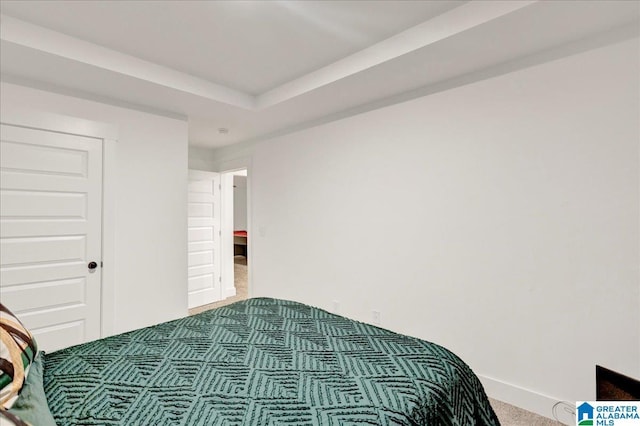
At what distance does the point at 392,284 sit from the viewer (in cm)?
302

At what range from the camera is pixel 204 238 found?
16.1ft

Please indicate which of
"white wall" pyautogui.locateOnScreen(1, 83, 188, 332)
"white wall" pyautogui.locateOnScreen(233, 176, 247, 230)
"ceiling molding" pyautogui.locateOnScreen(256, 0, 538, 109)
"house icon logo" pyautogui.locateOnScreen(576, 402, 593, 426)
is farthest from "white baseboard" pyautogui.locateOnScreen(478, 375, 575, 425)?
"white wall" pyautogui.locateOnScreen(233, 176, 247, 230)

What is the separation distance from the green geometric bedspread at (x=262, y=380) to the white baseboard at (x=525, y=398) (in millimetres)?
1065

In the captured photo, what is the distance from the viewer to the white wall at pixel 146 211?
301 cm

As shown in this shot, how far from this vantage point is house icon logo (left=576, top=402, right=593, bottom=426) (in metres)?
1.61

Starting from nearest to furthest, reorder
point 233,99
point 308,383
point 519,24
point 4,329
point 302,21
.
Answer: point 4,329
point 308,383
point 519,24
point 302,21
point 233,99

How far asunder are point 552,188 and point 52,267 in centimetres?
368

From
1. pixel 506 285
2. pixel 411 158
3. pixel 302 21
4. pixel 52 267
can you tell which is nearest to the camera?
pixel 302 21

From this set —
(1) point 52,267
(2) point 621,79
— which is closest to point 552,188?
(2) point 621,79

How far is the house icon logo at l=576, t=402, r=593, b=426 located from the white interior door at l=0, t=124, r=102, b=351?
3.41 meters

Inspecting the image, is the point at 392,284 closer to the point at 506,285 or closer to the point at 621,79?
the point at 506,285

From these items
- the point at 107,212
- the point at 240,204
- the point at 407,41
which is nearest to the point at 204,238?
the point at 107,212

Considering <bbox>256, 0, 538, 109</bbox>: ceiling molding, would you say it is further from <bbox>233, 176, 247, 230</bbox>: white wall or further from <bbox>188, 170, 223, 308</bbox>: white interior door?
<bbox>233, 176, 247, 230</bbox>: white wall

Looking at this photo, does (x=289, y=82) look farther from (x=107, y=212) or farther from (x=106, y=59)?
(x=107, y=212)
